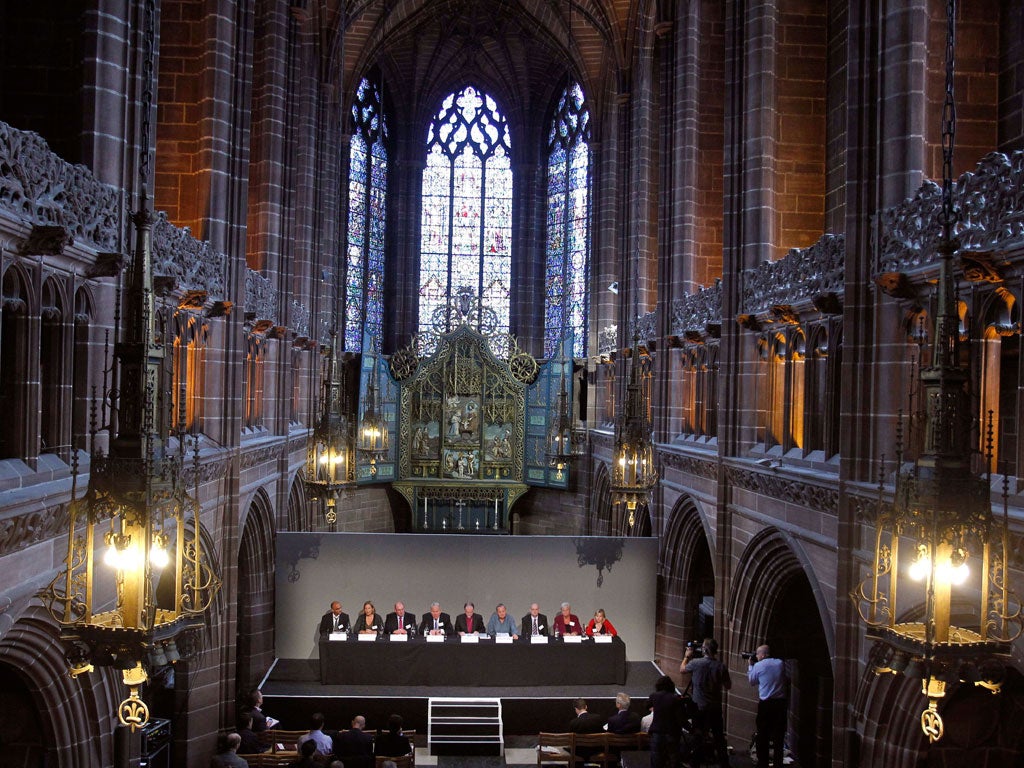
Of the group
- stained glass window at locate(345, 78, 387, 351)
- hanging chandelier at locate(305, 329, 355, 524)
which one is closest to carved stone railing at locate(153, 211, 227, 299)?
hanging chandelier at locate(305, 329, 355, 524)

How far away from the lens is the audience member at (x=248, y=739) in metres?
13.3

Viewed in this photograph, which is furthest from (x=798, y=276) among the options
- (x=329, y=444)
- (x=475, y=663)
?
(x=329, y=444)

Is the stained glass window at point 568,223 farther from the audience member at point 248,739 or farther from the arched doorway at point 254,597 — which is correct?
the audience member at point 248,739

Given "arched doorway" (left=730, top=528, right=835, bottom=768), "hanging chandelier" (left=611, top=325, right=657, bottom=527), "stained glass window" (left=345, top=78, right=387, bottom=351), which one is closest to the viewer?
"arched doorway" (left=730, top=528, right=835, bottom=768)

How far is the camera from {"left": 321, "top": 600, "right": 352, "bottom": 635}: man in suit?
17.4m

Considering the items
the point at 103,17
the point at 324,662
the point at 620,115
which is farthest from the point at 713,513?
the point at 620,115

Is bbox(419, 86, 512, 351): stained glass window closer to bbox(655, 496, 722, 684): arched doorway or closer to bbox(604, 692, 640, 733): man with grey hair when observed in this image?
bbox(655, 496, 722, 684): arched doorway

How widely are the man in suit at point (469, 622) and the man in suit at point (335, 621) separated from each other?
6.49 ft

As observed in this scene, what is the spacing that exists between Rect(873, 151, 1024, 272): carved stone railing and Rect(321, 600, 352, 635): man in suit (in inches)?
437

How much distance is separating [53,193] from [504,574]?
11886 mm

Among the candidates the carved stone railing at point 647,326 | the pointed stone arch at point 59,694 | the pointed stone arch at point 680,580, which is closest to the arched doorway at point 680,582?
the pointed stone arch at point 680,580

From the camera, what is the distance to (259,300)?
1806cm

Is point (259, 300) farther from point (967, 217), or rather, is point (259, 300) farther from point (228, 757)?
point (967, 217)

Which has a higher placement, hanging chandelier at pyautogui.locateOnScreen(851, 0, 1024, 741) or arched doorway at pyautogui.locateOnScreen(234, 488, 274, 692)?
hanging chandelier at pyautogui.locateOnScreen(851, 0, 1024, 741)
